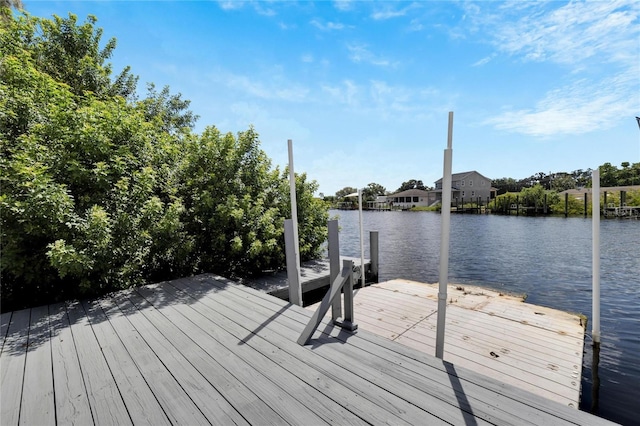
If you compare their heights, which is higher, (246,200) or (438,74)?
(438,74)

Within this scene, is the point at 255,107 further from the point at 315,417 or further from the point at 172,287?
the point at 315,417

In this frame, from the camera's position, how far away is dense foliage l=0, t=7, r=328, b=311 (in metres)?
3.17

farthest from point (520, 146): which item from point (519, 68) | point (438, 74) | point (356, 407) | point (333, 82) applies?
point (356, 407)

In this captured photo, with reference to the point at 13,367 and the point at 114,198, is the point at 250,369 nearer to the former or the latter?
the point at 13,367

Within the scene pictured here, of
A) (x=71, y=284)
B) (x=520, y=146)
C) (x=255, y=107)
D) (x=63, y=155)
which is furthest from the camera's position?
(x=520, y=146)

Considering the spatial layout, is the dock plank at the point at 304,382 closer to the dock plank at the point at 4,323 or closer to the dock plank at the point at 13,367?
the dock plank at the point at 13,367

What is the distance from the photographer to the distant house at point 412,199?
5025 cm

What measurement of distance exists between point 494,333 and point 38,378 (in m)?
4.55

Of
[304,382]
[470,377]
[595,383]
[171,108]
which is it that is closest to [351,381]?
[304,382]

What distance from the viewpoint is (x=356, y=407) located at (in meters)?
1.63

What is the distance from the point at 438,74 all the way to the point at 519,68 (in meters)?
1.62

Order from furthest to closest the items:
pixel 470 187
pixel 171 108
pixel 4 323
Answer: pixel 470 187, pixel 171 108, pixel 4 323

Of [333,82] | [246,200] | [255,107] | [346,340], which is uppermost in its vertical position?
[333,82]

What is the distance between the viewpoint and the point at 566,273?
9.05 m
